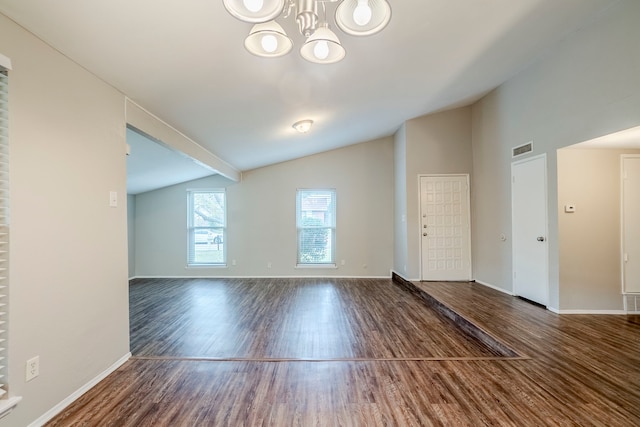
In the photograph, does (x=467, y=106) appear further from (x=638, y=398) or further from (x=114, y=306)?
(x=114, y=306)

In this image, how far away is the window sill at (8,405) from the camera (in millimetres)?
1591

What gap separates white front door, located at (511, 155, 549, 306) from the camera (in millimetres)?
3908

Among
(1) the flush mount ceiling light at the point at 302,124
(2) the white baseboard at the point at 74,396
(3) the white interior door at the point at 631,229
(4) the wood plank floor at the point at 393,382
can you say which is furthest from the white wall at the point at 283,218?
(2) the white baseboard at the point at 74,396

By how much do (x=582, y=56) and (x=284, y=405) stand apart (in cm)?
460

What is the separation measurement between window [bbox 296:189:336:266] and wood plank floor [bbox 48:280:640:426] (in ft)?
10.8

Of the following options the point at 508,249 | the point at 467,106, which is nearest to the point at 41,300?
the point at 508,249

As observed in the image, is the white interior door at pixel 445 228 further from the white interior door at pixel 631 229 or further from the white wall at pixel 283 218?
the white interior door at pixel 631 229

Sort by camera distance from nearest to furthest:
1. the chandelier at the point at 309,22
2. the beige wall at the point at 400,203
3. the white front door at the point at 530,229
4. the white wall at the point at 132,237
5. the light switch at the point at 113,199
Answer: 1. the chandelier at the point at 309,22
2. the light switch at the point at 113,199
3. the white front door at the point at 530,229
4. the beige wall at the point at 400,203
5. the white wall at the point at 132,237

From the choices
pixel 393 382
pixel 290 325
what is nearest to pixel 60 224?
pixel 290 325

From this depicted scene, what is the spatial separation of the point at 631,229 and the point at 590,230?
0.45 m

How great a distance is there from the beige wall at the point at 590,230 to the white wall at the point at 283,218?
3379mm

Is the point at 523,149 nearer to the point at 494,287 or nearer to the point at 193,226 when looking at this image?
the point at 494,287

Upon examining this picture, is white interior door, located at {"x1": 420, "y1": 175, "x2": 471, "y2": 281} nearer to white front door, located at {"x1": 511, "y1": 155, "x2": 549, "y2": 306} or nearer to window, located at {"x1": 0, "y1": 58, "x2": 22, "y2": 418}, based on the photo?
white front door, located at {"x1": 511, "y1": 155, "x2": 549, "y2": 306}

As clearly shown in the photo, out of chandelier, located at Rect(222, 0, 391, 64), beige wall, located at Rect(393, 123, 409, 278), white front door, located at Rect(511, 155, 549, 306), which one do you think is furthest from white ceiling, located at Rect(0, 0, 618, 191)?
white front door, located at Rect(511, 155, 549, 306)
